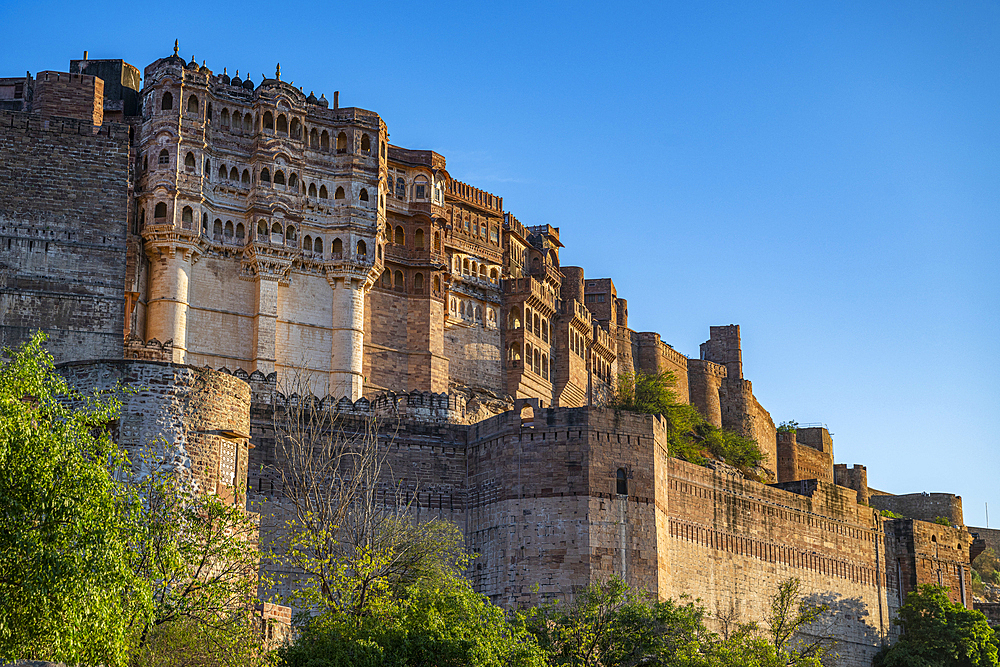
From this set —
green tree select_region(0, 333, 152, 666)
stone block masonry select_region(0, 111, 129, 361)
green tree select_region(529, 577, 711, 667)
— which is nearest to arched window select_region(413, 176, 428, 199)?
stone block masonry select_region(0, 111, 129, 361)

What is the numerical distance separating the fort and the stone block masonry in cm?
7

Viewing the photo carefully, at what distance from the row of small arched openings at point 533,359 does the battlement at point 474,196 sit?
795 centimetres

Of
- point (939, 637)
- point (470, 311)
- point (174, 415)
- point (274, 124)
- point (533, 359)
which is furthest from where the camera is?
point (533, 359)

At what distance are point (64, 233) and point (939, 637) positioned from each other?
35.9 meters

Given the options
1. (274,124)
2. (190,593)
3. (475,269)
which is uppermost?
(274,124)

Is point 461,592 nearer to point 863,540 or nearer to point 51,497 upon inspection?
point 51,497

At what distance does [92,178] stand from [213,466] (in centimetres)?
1829

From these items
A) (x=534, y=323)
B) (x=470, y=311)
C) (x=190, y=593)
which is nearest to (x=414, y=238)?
(x=470, y=311)

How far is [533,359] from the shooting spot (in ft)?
237

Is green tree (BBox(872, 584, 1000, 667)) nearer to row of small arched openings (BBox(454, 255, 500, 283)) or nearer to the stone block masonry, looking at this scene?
row of small arched openings (BBox(454, 255, 500, 283))

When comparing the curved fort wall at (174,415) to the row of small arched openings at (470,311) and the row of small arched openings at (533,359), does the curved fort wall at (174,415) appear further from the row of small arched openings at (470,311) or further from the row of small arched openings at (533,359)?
the row of small arched openings at (533,359)

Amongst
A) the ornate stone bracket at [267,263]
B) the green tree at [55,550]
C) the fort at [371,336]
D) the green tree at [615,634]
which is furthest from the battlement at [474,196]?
the green tree at [55,550]

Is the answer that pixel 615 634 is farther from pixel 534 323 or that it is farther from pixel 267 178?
pixel 534 323

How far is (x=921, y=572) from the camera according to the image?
61344mm
